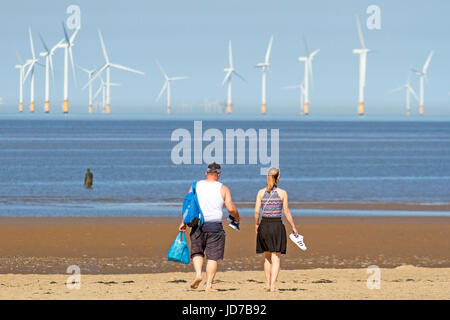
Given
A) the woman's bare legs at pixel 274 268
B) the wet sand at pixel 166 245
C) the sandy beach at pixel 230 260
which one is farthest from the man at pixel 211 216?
the wet sand at pixel 166 245

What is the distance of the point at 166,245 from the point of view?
95.6ft

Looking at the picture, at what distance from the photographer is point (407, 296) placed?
→ 17516 mm

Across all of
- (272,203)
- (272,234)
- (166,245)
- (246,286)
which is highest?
(272,203)

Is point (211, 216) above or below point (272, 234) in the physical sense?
above

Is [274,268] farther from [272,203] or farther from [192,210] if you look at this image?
[192,210]

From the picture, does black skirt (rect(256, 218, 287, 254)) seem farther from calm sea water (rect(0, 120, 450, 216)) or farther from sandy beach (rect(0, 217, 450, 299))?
calm sea water (rect(0, 120, 450, 216))

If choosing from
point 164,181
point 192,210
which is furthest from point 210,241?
point 164,181

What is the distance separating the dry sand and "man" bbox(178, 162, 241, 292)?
30.7 inches

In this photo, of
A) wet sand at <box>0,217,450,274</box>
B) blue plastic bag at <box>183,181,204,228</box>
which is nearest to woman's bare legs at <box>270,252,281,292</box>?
blue plastic bag at <box>183,181,204,228</box>

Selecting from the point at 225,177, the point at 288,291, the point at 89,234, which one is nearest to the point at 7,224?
the point at 89,234

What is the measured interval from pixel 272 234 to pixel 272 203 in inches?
24.1

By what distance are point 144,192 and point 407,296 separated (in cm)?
4043

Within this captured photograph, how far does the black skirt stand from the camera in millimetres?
17500

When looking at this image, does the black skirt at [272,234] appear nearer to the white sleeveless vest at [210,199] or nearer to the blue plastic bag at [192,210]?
the white sleeveless vest at [210,199]
